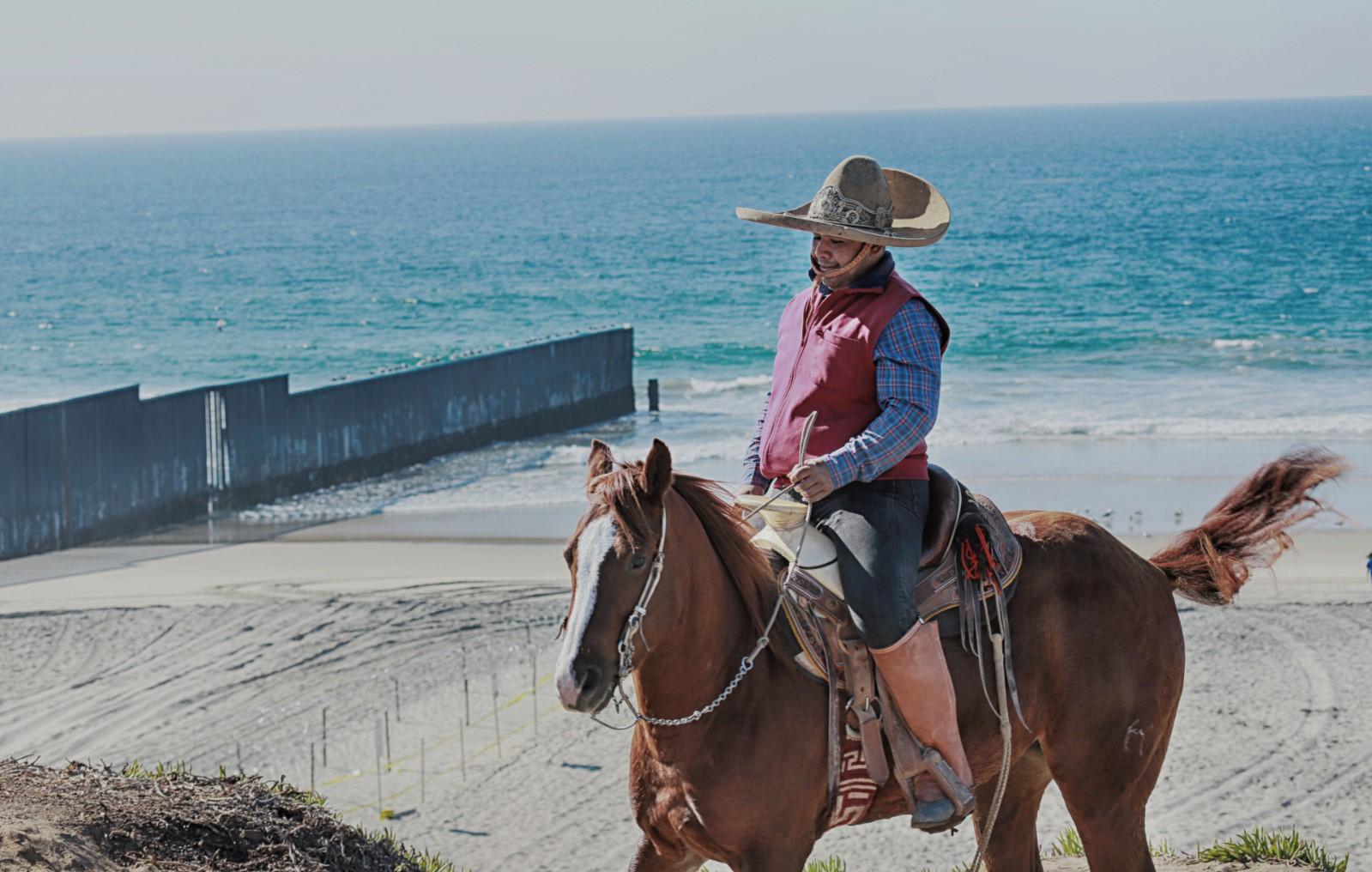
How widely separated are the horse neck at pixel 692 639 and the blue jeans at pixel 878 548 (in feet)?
1.30

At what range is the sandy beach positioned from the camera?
872 centimetres

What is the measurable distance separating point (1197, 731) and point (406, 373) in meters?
17.6

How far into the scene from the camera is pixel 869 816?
4879 millimetres

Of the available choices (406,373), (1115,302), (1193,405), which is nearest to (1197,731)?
(406,373)

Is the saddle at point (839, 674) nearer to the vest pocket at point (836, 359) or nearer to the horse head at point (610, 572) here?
the vest pocket at point (836, 359)

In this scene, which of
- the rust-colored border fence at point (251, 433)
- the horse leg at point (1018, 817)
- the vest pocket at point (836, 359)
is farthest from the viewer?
the rust-colored border fence at point (251, 433)

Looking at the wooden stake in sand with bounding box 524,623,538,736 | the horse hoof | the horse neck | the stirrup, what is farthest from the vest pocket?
the wooden stake in sand with bounding box 524,623,538,736

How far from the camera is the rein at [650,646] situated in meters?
4.10


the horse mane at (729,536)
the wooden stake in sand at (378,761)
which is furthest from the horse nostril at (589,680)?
the wooden stake in sand at (378,761)

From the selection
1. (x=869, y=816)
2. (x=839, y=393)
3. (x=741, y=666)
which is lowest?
(x=869, y=816)

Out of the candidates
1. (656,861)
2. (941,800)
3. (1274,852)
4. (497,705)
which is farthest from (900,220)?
(497,705)

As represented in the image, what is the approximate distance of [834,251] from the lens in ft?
15.8

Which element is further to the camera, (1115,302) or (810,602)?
(1115,302)

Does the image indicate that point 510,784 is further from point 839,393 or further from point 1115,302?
point 1115,302
